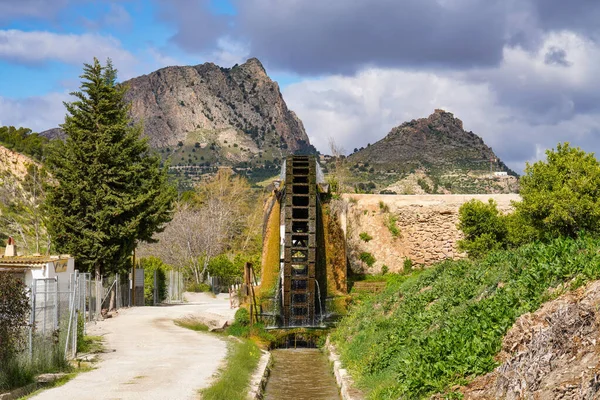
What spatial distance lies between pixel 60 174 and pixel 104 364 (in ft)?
54.2

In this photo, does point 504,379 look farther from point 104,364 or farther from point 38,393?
point 104,364

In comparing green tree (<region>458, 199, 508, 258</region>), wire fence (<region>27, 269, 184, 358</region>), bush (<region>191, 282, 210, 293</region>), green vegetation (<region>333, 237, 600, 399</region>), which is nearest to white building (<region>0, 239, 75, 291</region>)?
wire fence (<region>27, 269, 184, 358</region>)

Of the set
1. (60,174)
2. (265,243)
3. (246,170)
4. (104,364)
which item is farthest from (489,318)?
(246,170)

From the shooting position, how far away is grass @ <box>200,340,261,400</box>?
44.3 feet

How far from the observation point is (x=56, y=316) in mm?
16188

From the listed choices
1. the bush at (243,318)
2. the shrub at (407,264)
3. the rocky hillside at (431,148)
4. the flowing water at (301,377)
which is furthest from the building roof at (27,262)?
the rocky hillside at (431,148)

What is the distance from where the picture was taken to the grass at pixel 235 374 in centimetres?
1350

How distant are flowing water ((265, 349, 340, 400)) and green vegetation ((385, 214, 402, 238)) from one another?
15.6 meters

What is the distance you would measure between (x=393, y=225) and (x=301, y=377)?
20.9 m

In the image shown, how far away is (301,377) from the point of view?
18.9m

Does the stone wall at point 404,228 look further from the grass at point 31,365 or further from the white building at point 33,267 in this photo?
the grass at point 31,365

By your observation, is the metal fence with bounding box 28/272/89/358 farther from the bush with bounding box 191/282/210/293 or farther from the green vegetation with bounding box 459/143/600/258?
the bush with bounding box 191/282/210/293

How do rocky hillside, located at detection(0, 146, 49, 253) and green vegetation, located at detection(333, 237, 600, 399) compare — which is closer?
green vegetation, located at detection(333, 237, 600, 399)

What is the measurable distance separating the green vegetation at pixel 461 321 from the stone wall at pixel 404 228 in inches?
778
